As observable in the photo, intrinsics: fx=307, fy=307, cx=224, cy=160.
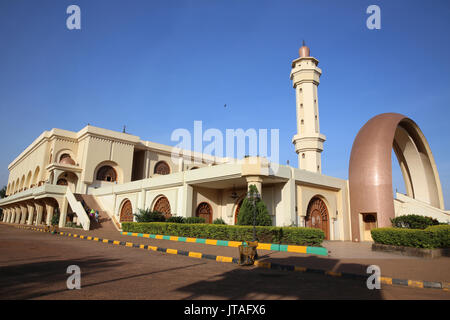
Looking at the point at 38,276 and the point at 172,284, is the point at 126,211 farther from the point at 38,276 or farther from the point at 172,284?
the point at 172,284

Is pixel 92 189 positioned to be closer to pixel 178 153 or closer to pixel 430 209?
pixel 178 153

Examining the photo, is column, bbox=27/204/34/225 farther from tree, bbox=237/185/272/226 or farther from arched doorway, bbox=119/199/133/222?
tree, bbox=237/185/272/226

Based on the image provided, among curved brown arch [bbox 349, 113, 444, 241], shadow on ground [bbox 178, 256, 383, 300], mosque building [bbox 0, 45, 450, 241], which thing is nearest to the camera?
shadow on ground [bbox 178, 256, 383, 300]

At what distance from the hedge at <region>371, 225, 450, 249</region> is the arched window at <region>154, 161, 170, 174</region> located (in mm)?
28102

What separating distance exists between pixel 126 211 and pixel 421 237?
903 inches

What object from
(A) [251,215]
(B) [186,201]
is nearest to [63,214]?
(B) [186,201]

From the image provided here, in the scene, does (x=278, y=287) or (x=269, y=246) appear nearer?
(x=278, y=287)

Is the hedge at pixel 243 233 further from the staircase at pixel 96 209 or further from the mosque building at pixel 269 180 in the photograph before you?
the staircase at pixel 96 209

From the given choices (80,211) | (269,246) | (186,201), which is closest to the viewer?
(269,246)

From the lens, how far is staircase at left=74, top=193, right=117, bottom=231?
24666mm

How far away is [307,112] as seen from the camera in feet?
85.3

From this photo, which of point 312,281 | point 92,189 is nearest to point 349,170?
point 312,281

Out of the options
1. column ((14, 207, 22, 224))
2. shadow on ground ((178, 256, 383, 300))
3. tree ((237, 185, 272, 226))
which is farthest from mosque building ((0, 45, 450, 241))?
shadow on ground ((178, 256, 383, 300))
